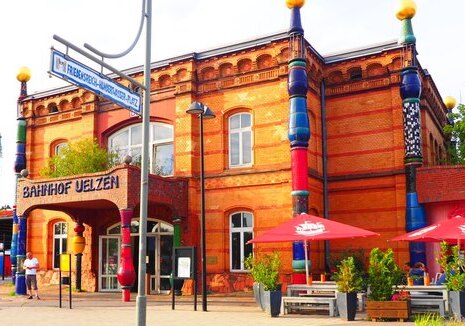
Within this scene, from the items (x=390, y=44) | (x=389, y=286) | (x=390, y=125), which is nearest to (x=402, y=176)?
(x=390, y=125)

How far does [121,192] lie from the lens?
1888cm

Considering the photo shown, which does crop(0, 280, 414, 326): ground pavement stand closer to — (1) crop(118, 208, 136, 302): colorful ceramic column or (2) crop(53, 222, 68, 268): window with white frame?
(1) crop(118, 208, 136, 302): colorful ceramic column

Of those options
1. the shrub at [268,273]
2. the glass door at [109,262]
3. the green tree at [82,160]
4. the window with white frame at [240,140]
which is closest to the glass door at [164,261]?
the glass door at [109,262]

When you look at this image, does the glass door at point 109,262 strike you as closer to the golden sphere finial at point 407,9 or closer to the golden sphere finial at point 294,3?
the golden sphere finial at point 294,3

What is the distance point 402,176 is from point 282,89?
200 inches

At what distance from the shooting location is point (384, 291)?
1313 centimetres

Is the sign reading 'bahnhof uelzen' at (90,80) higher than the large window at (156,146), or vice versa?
the large window at (156,146)

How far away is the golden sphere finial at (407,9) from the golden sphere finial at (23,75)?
16.6 metres

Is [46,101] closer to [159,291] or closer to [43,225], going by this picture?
[43,225]

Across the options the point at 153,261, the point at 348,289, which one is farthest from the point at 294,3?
the point at 153,261

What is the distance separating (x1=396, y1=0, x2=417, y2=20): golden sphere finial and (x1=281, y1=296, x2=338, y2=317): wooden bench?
1066cm

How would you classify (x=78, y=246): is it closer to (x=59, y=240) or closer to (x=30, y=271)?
(x=59, y=240)

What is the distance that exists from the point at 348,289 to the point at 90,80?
759 centimetres

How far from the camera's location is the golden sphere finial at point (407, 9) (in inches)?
787
